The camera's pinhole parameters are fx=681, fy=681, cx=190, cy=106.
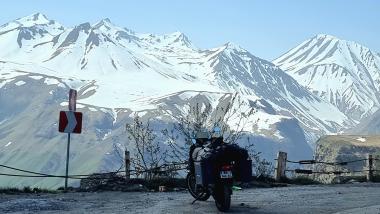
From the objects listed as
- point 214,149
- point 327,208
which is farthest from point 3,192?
point 327,208

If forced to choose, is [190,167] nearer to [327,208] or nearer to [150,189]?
[327,208]

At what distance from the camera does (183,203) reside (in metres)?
15.3

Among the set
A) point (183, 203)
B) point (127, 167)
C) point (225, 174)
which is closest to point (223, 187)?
point (225, 174)

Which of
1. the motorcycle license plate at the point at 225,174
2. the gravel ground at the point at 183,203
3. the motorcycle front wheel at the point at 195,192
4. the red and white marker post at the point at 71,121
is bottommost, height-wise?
the gravel ground at the point at 183,203

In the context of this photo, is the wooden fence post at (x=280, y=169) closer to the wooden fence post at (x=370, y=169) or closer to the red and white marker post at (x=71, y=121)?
the wooden fence post at (x=370, y=169)

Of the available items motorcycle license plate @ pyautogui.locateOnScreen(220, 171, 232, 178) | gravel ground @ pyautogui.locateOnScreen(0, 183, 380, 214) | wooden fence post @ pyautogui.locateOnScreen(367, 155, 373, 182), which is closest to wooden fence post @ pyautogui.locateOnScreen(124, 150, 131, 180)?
gravel ground @ pyautogui.locateOnScreen(0, 183, 380, 214)

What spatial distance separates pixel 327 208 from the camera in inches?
564

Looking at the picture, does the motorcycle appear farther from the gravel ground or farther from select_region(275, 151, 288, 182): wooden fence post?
select_region(275, 151, 288, 182): wooden fence post

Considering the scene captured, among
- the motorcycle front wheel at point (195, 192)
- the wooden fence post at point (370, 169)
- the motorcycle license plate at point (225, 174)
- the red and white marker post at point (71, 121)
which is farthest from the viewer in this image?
the wooden fence post at point (370, 169)

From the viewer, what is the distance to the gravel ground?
45.6ft

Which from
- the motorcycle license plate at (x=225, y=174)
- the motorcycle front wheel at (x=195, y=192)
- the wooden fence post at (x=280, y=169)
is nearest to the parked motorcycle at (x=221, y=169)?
the motorcycle license plate at (x=225, y=174)

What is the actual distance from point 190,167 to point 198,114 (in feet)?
44.0

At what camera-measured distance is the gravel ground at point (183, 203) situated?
13906 millimetres

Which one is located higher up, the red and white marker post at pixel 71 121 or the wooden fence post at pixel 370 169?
the red and white marker post at pixel 71 121
